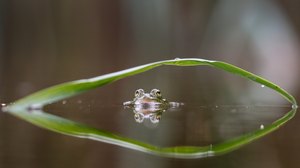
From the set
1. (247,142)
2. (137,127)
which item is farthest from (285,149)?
(137,127)

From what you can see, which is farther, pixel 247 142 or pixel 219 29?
pixel 219 29

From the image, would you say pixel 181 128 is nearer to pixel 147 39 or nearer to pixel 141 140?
pixel 141 140

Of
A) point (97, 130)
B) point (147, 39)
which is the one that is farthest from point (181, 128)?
point (147, 39)

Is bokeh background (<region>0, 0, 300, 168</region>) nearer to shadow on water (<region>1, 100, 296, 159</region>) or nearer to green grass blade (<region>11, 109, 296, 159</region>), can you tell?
shadow on water (<region>1, 100, 296, 159</region>)

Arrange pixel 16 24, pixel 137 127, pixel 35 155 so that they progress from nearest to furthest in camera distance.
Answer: pixel 35 155, pixel 137 127, pixel 16 24

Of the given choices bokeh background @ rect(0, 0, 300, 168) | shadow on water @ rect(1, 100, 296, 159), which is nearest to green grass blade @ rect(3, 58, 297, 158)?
shadow on water @ rect(1, 100, 296, 159)

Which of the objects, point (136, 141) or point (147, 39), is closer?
point (136, 141)

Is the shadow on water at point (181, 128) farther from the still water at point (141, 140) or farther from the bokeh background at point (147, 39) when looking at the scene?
→ the bokeh background at point (147, 39)

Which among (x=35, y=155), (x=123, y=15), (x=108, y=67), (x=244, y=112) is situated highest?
(x=123, y=15)

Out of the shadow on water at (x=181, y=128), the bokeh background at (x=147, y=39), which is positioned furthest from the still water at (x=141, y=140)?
the bokeh background at (x=147, y=39)

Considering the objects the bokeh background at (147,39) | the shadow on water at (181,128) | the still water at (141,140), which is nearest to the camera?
the still water at (141,140)

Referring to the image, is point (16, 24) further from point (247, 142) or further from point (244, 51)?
point (247, 142)
